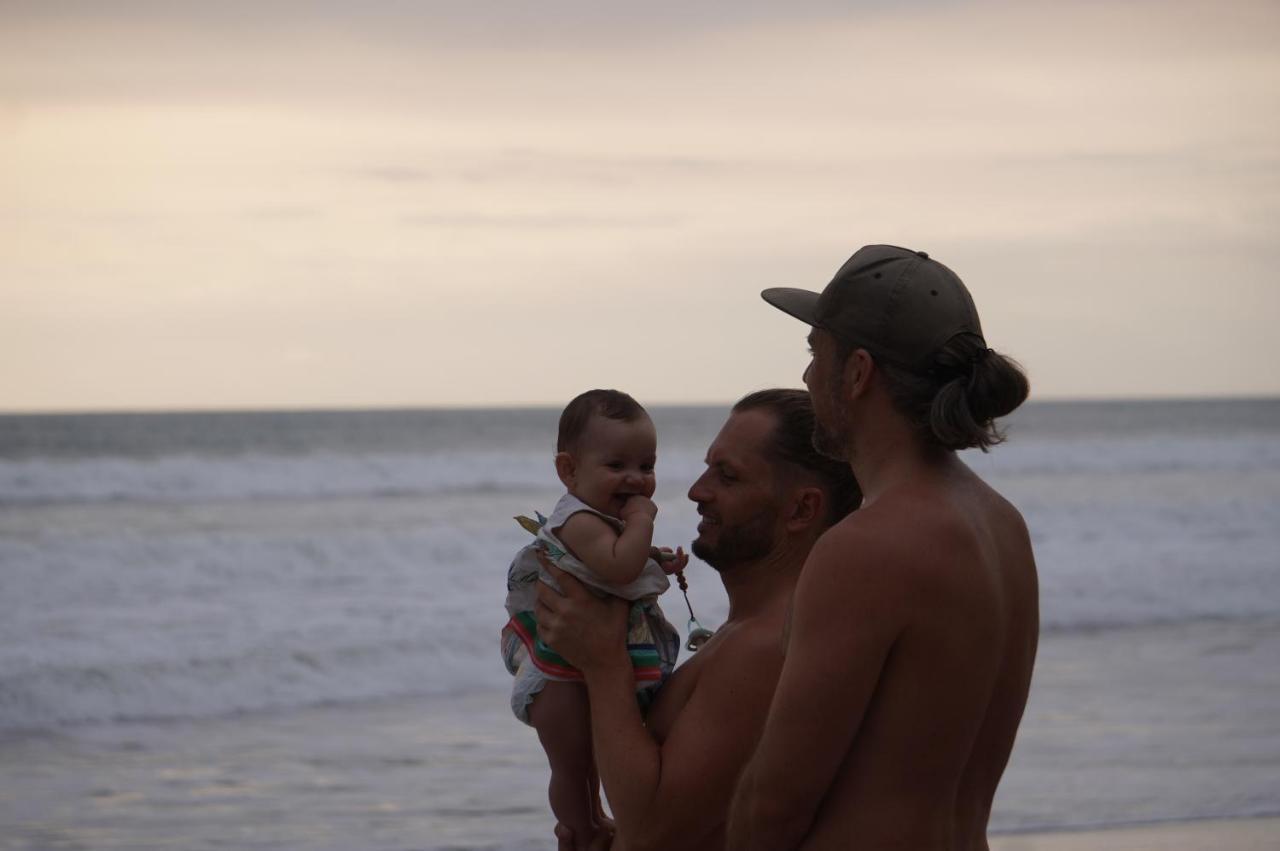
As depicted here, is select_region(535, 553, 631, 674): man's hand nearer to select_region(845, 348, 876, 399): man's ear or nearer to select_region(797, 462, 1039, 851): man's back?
select_region(797, 462, 1039, 851): man's back

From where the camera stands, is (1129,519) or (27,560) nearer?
(27,560)

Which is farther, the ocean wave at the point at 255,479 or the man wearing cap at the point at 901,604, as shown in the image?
the ocean wave at the point at 255,479

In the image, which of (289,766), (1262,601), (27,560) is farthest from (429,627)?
(1262,601)

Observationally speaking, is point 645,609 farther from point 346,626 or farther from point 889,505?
point 346,626

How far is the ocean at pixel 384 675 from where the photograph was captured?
6.72 meters

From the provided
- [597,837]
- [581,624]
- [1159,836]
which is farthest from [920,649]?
[1159,836]

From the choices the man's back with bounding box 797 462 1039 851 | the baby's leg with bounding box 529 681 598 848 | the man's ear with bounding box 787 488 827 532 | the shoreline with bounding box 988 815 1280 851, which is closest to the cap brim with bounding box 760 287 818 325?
the man's back with bounding box 797 462 1039 851

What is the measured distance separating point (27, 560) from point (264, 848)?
9.43m

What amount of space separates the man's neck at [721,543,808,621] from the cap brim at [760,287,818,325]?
0.53m

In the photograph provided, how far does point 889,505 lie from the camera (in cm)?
210

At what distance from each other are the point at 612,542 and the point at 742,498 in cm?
28

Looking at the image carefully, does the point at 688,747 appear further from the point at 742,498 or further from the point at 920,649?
the point at 920,649

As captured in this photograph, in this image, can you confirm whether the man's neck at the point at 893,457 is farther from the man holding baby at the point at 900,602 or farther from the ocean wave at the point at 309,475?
the ocean wave at the point at 309,475

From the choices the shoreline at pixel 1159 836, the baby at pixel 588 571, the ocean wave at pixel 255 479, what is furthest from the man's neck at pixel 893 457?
the ocean wave at pixel 255 479
